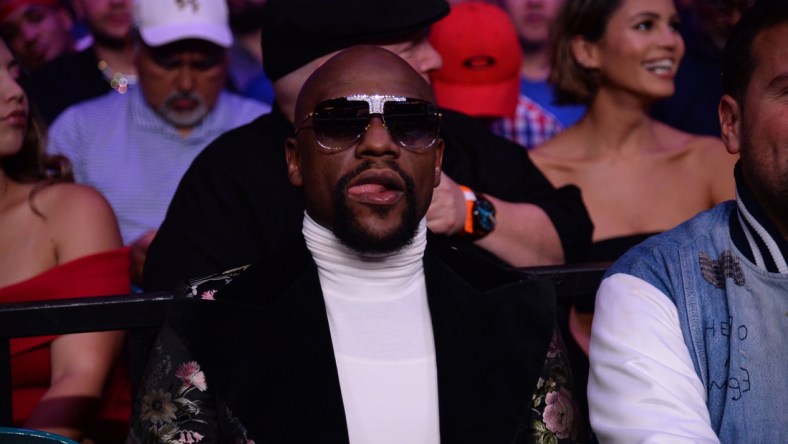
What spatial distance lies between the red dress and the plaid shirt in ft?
7.59

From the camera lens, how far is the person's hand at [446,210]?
3.02 meters

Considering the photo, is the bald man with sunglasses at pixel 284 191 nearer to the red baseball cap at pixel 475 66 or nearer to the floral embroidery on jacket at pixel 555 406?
the floral embroidery on jacket at pixel 555 406

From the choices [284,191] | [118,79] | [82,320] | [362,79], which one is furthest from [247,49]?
[362,79]

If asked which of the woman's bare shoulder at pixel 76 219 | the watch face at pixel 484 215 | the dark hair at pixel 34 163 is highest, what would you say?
the watch face at pixel 484 215

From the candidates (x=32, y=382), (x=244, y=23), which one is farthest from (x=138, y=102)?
(x=32, y=382)

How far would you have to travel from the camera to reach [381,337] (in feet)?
7.66

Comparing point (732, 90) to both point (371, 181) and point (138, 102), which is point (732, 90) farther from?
point (138, 102)

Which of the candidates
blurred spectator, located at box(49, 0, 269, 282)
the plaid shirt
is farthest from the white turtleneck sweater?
the plaid shirt

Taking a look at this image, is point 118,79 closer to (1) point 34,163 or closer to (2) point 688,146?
(1) point 34,163

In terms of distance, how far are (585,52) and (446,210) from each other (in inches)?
71.1

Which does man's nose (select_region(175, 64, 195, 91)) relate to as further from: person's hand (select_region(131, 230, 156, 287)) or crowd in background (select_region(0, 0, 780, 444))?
person's hand (select_region(131, 230, 156, 287))

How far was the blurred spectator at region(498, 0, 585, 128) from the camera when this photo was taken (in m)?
5.46

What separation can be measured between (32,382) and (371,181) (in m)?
1.48

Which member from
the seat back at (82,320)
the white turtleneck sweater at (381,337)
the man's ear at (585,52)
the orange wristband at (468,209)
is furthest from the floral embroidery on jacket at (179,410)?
the man's ear at (585,52)
